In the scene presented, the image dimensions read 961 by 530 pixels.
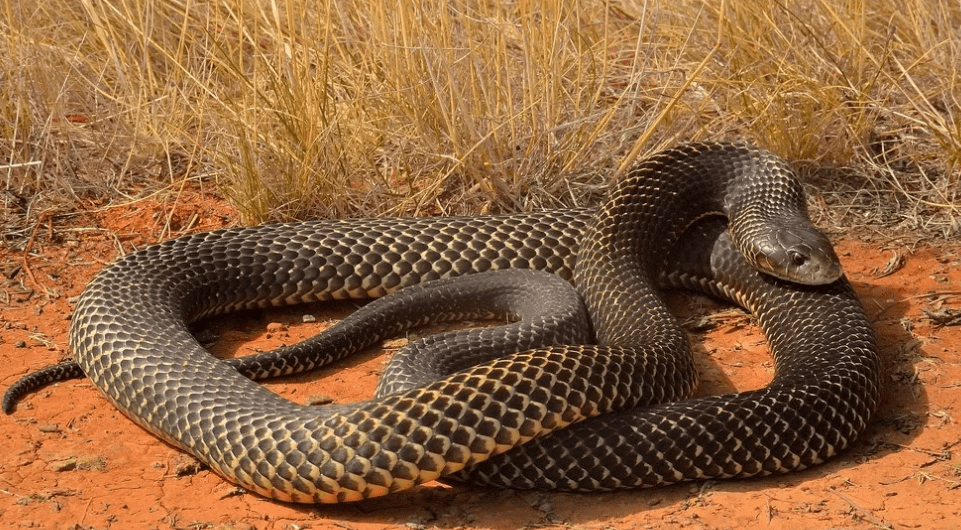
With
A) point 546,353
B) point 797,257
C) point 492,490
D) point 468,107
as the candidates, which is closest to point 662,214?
point 797,257

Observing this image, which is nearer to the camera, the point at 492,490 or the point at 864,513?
the point at 864,513

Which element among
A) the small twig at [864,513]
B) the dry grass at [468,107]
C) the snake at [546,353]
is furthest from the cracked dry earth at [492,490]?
the dry grass at [468,107]

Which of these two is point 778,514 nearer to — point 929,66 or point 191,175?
point 929,66

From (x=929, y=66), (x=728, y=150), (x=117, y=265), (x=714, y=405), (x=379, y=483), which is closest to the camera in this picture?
(x=379, y=483)

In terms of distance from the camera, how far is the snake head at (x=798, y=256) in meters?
6.62

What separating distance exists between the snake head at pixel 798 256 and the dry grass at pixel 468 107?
134cm

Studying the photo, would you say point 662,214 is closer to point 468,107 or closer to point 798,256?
point 798,256

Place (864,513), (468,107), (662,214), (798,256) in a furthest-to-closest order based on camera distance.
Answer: (468,107)
(662,214)
(798,256)
(864,513)

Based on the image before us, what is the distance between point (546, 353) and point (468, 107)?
2.94 m

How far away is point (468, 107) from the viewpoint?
25.5ft

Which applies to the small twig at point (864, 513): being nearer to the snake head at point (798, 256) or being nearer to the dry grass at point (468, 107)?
the snake head at point (798, 256)

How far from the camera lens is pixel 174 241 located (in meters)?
7.42

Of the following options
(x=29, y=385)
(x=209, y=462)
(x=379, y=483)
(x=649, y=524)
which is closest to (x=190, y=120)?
(x=29, y=385)

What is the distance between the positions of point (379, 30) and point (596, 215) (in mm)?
2134
